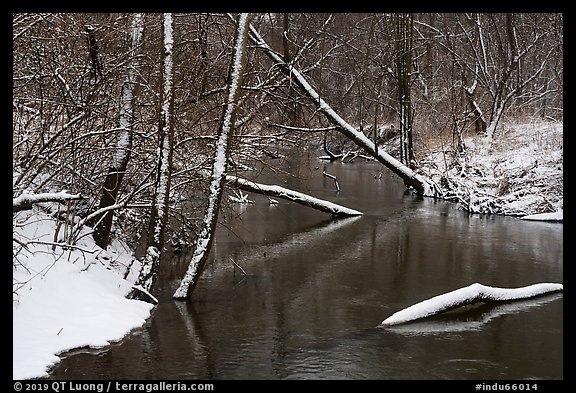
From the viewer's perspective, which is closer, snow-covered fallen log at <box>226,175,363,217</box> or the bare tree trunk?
snow-covered fallen log at <box>226,175,363,217</box>

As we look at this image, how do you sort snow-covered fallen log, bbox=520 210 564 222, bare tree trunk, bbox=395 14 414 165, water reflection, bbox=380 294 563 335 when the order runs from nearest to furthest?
water reflection, bbox=380 294 563 335 < snow-covered fallen log, bbox=520 210 564 222 < bare tree trunk, bbox=395 14 414 165

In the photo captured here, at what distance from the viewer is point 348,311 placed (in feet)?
32.5

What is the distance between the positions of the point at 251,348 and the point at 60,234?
467cm

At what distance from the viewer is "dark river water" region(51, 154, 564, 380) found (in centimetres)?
768

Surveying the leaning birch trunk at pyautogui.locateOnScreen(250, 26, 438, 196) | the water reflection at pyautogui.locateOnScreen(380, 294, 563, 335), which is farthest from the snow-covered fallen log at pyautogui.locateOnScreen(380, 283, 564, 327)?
the leaning birch trunk at pyautogui.locateOnScreen(250, 26, 438, 196)

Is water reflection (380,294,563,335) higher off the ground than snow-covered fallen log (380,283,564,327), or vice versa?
snow-covered fallen log (380,283,564,327)

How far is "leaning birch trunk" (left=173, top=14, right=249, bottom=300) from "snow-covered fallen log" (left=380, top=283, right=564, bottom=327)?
313 centimetres

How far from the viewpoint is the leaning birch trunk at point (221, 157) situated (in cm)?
1028

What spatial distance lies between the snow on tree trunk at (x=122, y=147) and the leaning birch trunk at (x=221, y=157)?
6.60 ft

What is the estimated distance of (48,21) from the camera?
30.9 feet

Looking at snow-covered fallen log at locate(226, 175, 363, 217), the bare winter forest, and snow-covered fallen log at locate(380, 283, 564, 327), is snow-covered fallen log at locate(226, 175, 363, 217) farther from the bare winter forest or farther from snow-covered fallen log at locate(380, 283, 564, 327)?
snow-covered fallen log at locate(380, 283, 564, 327)

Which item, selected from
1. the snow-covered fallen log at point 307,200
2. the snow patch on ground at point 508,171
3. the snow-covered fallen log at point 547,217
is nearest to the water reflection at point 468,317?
the snow-covered fallen log at point 307,200
